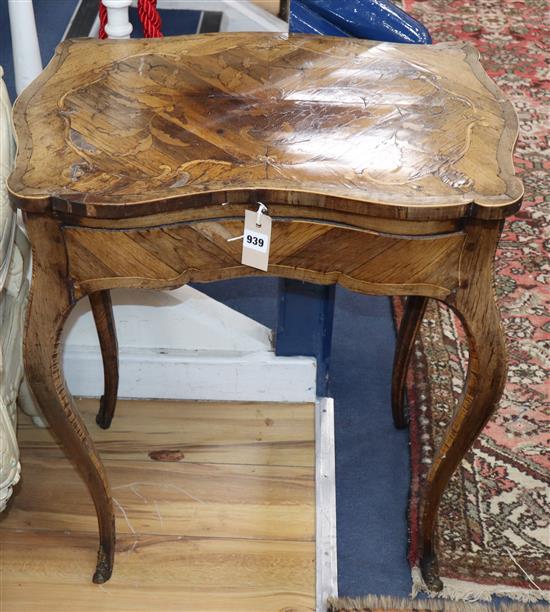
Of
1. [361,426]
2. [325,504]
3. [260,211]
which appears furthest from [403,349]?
[260,211]

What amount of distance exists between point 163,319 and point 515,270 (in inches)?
38.2

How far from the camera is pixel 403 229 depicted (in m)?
1.11

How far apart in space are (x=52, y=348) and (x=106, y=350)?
47 cm

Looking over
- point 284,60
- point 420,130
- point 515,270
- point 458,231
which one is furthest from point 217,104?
point 515,270

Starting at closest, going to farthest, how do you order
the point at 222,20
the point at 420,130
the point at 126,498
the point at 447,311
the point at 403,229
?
the point at 403,229, the point at 420,130, the point at 126,498, the point at 447,311, the point at 222,20

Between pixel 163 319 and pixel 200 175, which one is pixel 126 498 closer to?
pixel 163 319

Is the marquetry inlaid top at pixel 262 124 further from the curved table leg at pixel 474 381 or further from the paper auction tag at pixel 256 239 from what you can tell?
the curved table leg at pixel 474 381

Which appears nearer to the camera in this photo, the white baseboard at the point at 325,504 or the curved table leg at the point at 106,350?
the white baseboard at the point at 325,504

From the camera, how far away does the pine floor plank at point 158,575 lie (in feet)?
4.84

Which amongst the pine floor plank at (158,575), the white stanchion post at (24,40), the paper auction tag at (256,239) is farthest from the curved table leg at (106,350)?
the paper auction tag at (256,239)

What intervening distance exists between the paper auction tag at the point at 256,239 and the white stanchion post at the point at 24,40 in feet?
2.13

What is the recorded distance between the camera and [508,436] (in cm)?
181

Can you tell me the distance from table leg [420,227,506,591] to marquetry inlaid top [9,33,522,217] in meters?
0.11

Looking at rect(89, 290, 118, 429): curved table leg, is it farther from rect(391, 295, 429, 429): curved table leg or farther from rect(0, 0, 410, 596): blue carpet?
rect(391, 295, 429, 429): curved table leg
